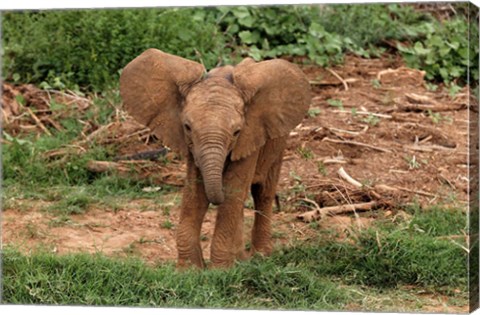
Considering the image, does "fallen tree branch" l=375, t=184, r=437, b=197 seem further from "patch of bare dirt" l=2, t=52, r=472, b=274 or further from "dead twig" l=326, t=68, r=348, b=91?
"dead twig" l=326, t=68, r=348, b=91

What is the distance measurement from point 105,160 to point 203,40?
102 cm

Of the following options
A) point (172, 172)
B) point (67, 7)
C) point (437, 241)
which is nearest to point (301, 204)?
point (172, 172)

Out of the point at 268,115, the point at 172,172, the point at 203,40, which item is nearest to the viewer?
the point at 268,115

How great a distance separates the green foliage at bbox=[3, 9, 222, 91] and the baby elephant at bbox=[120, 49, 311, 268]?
52.9 inches

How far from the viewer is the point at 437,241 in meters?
6.39

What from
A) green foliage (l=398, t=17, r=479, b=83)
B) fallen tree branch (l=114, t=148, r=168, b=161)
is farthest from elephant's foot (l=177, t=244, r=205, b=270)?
green foliage (l=398, t=17, r=479, b=83)

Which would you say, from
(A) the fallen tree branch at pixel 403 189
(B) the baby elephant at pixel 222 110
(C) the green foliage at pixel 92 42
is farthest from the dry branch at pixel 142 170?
(B) the baby elephant at pixel 222 110

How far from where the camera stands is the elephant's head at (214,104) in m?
6.10

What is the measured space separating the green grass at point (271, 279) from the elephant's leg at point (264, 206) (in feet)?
1.96

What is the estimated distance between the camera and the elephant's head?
6.10 meters

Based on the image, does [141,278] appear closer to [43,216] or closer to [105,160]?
[43,216]

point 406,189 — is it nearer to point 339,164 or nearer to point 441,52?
point 339,164

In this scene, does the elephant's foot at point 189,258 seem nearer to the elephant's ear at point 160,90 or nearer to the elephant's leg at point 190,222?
the elephant's leg at point 190,222

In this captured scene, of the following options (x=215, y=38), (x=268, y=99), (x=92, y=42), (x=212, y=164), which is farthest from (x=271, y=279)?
(x=215, y=38)
